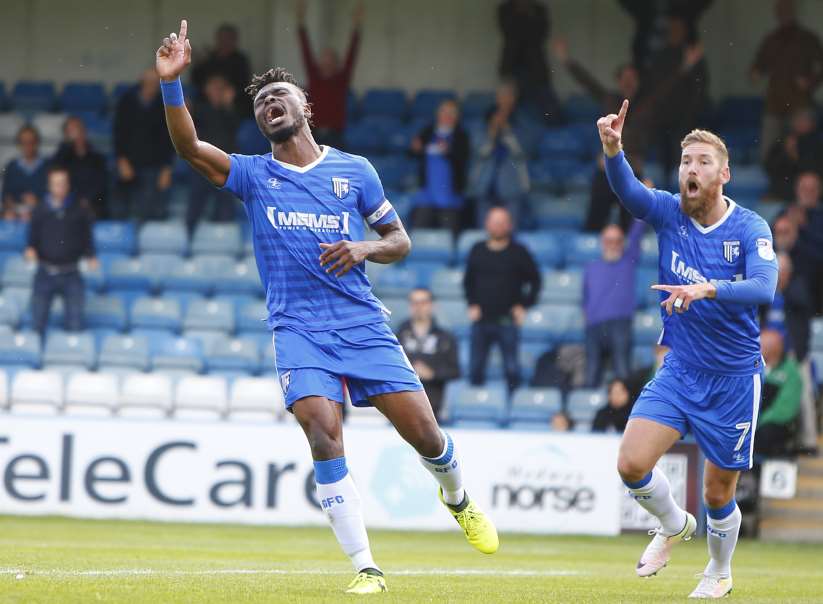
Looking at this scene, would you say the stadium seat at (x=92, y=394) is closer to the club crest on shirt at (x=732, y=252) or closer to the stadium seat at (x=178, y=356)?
the stadium seat at (x=178, y=356)

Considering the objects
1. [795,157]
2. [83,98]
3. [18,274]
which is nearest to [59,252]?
[18,274]

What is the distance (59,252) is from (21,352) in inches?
47.3

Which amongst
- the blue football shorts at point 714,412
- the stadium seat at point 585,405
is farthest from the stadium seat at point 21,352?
the blue football shorts at point 714,412

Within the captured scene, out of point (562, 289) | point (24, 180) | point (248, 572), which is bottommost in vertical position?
point (248, 572)

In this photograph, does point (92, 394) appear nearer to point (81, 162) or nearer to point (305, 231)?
point (81, 162)

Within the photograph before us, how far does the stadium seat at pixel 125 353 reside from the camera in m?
16.9

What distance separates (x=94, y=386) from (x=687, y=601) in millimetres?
9487

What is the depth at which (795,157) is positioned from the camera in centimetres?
1770

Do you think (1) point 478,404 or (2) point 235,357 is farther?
(2) point 235,357

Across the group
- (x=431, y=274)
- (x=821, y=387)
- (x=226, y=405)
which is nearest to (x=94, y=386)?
(x=226, y=405)

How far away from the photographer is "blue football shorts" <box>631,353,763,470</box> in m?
7.90

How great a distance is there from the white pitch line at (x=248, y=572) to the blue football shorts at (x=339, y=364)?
1.46 meters

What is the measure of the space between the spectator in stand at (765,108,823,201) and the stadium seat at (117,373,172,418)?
24.8ft

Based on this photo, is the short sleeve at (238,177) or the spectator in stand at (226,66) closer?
the short sleeve at (238,177)
